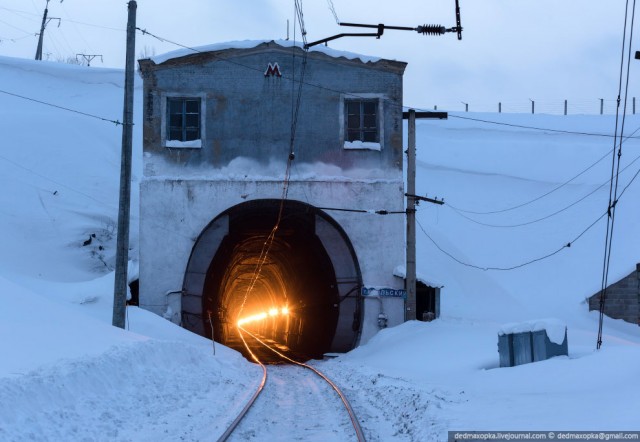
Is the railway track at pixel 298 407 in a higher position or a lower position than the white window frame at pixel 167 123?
lower

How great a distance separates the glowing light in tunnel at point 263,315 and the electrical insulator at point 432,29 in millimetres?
32253

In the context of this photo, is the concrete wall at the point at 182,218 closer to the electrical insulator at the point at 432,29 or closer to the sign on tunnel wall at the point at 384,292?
the sign on tunnel wall at the point at 384,292

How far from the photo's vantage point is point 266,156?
96.1 feet

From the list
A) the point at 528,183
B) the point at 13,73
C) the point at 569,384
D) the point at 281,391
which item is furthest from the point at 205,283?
the point at 13,73

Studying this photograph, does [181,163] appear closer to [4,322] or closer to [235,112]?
[235,112]

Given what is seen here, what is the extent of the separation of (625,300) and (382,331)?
14.3 metres

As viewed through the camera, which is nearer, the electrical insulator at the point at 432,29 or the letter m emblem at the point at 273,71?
the electrical insulator at the point at 432,29

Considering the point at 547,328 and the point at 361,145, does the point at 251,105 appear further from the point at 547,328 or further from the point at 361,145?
the point at 547,328

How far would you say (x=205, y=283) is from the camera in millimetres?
30453

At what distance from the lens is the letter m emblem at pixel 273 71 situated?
29250 mm

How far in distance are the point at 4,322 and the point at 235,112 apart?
16296mm

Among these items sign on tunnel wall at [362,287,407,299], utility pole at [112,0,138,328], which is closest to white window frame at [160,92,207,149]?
sign on tunnel wall at [362,287,407,299]

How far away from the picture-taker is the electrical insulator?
17.6m

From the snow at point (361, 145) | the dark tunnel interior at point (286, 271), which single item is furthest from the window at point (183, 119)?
the snow at point (361, 145)
